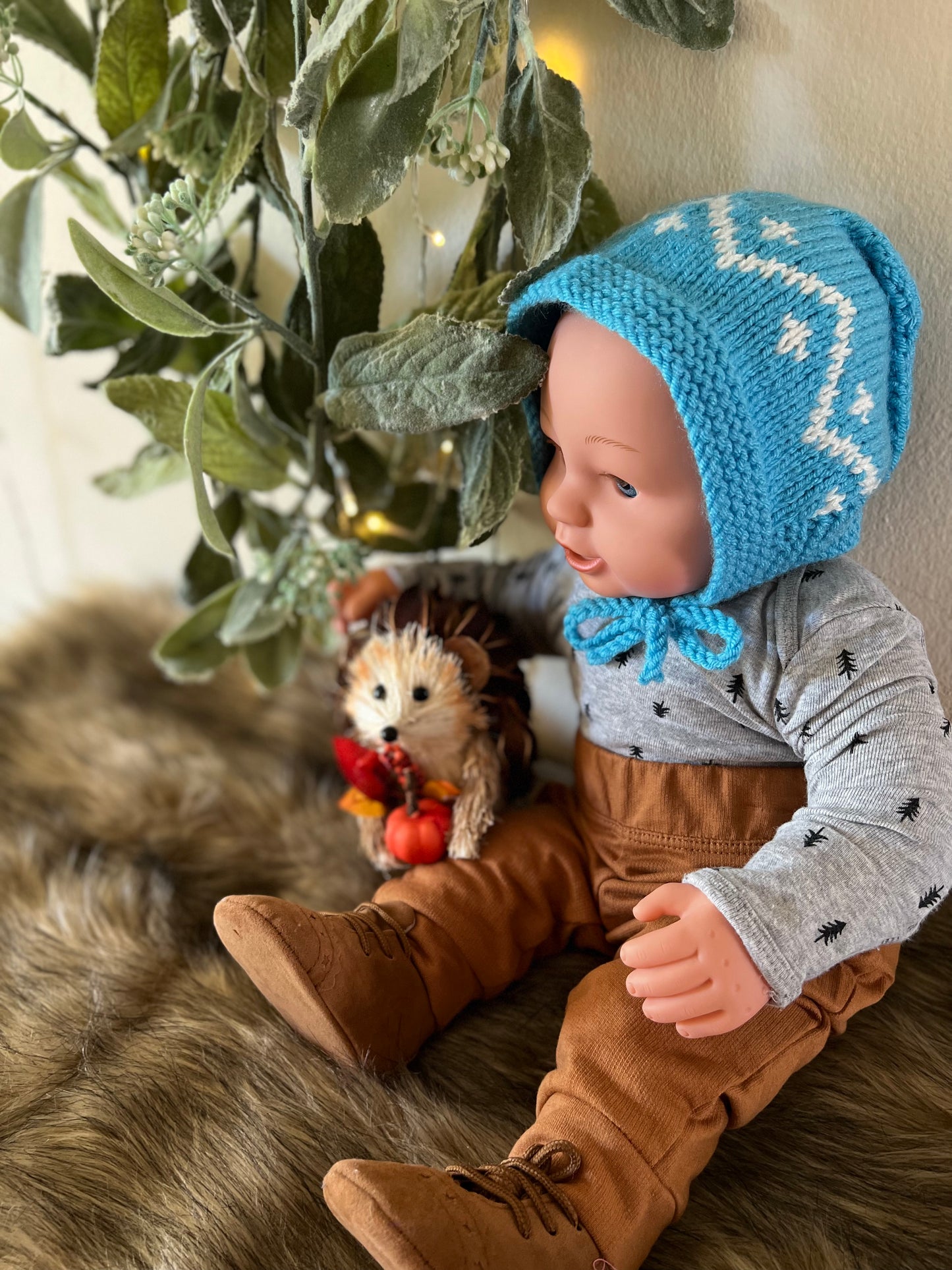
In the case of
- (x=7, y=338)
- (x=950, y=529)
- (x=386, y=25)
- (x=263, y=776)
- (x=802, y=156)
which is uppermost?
(x=386, y=25)

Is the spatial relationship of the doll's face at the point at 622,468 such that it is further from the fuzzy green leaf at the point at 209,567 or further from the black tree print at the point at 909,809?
the fuzzy green leaf at the point at 209,567

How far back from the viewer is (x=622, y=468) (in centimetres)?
67

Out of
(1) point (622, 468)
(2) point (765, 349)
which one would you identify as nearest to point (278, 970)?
(1) point (622, 468)

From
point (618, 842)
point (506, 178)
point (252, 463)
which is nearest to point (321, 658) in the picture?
point (252, 463)

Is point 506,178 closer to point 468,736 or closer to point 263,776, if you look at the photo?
point 468,736

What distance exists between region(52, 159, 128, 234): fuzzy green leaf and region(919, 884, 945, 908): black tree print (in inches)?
34.1

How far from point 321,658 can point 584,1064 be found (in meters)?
0.71

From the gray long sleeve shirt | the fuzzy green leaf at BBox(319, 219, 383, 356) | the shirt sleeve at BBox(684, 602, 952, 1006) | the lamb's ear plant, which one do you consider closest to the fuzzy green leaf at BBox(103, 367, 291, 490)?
the lamb's ear plant

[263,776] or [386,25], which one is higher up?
[386,25]

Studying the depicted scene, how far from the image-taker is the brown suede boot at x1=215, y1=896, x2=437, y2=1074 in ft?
2.30

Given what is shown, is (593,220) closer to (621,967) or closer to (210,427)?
(210,427)

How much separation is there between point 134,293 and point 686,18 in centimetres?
44

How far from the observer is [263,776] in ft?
3.55

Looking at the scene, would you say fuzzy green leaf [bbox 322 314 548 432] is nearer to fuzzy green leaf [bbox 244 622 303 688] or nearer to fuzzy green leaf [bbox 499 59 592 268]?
fuzzy green leaf [bbox 499 59 592 268]
